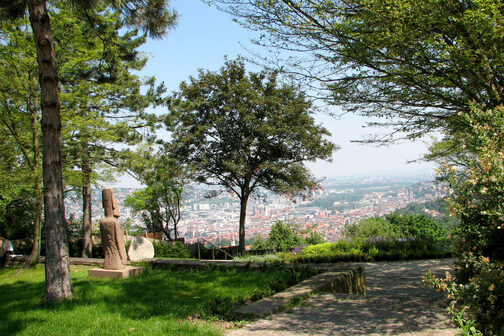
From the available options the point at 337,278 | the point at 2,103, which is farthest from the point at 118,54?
the point at 337,278

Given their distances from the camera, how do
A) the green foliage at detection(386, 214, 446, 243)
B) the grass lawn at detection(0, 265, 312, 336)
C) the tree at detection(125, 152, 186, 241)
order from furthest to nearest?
the tree at detection(125, 152, 186, 241)
the green foliage at detection(386, 214, 446, 243)
the grass lawn at detection(0, 265, 312, 336)

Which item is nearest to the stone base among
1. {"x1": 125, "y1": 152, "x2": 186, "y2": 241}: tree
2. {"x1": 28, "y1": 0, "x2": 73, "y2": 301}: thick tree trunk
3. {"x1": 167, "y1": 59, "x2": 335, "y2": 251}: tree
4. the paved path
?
{"x1": 28, "y1": 0, "x2": 73, "y2": 301}: thick tree trunk

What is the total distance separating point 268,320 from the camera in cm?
431

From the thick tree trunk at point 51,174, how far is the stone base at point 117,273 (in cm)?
171

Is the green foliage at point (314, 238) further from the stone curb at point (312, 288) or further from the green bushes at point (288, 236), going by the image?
the stone curb at point (312, 288)

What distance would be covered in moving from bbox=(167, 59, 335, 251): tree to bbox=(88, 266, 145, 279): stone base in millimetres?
10359

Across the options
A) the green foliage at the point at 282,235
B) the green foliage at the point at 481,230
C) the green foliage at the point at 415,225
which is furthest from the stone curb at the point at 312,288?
the green foliage at the point at 282,235

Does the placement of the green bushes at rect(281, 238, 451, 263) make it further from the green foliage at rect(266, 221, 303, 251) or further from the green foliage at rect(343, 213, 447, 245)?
the green foliage at rect(266, 221, 303, 251)

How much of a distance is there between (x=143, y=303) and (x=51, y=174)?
9.15 feet

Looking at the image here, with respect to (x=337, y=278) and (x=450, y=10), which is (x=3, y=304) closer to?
(x=337, y=278)

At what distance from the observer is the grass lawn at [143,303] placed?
4.33 meters

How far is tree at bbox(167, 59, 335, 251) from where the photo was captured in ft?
60.9

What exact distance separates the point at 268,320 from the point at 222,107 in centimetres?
1544

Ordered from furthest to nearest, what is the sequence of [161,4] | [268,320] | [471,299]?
[161,4] < [268,320] < [471,299]
